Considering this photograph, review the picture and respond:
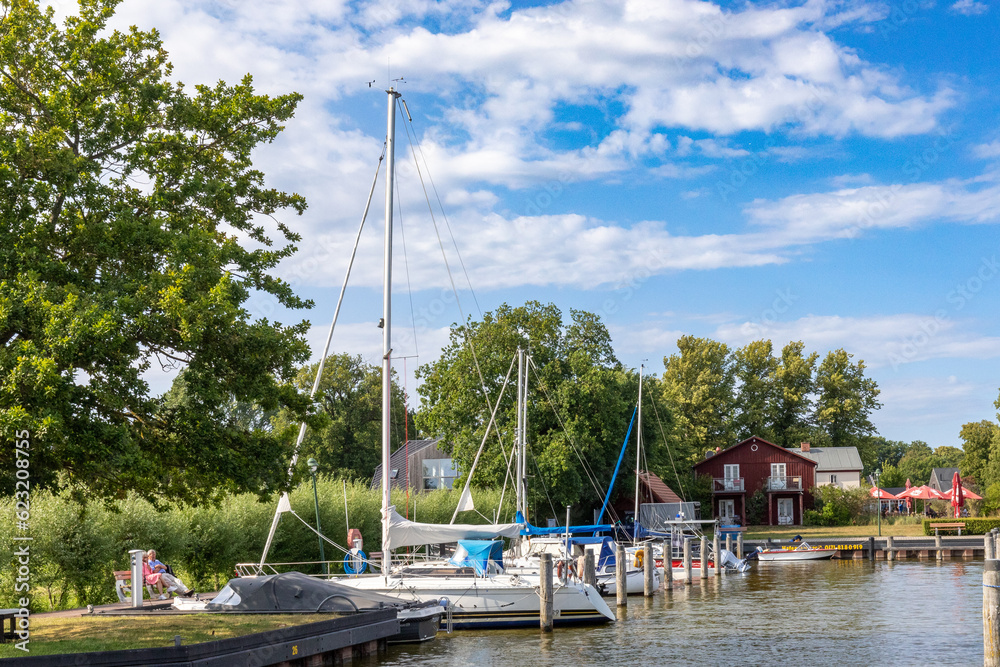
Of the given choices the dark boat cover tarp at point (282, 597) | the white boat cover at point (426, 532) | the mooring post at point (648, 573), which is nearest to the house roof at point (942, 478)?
the mooring post at point (648, 573)

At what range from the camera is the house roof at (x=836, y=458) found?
8125 centimetres

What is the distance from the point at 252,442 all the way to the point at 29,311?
4503 millimetres

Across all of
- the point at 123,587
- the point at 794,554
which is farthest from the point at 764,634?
the point at 794,554

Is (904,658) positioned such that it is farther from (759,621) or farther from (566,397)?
(566,397)

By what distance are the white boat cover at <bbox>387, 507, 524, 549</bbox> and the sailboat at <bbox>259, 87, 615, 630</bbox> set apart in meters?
0.03

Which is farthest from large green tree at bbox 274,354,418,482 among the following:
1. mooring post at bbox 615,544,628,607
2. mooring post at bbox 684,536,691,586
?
mooring post at bbox 615,544,628,607

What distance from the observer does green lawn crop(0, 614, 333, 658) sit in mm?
15383

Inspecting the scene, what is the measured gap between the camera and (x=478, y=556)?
26844mm

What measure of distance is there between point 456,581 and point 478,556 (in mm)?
1256

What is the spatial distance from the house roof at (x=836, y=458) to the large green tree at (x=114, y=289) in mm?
70480

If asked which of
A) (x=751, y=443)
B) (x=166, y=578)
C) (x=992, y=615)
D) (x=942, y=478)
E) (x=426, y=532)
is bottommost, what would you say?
(x=942, y=478)

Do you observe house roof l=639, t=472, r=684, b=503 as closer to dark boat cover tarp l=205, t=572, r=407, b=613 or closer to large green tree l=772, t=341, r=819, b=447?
large green tree l=772, t=341, r=819, b=447

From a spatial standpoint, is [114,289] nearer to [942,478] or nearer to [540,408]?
[540,408]

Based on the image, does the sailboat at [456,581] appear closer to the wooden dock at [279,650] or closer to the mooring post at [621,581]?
the wooden dock at [279,650]
